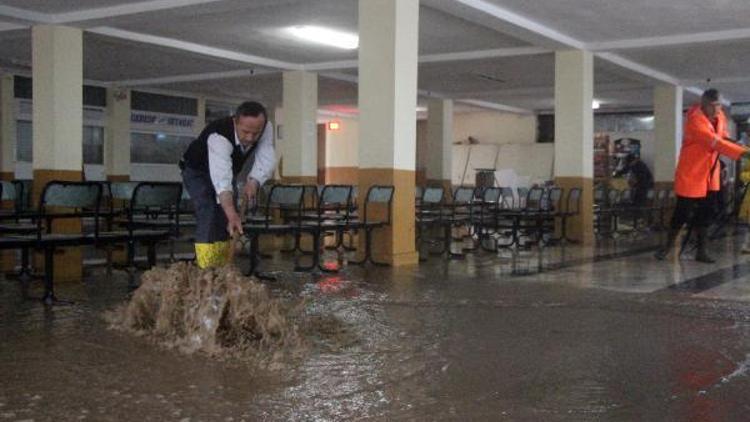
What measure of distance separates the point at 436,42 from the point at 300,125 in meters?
3.87

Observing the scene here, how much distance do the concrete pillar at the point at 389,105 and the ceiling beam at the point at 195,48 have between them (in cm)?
464

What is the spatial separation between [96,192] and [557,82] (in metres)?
9.25

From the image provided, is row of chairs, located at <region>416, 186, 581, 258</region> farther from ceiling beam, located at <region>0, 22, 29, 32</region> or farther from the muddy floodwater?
ceiling beam, located at <region>0, 22, 29, 32</region>


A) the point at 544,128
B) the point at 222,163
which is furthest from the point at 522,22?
the point at 544,128

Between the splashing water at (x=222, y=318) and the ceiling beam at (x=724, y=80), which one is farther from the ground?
the ceiling beam at (x=724, y=80)

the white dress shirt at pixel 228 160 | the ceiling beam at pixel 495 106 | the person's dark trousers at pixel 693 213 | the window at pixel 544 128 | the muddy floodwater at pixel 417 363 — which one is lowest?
the muddy floodwater at pixel 417 363

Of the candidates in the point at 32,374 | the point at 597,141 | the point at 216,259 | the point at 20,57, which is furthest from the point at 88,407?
the point at 597,141

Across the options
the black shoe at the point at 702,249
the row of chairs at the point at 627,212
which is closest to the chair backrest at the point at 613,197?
the row of chairs at the point at 627,212

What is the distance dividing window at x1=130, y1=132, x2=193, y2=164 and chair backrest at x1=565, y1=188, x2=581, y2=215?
1154 centimetres

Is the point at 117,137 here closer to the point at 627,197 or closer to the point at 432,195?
the point at 432,195

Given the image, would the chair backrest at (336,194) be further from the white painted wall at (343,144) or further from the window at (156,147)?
the white painted wall at (343,144)

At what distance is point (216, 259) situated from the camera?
16.2ft

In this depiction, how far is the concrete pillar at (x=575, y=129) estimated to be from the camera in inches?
540

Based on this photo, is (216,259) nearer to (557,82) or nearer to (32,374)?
(32,374)
